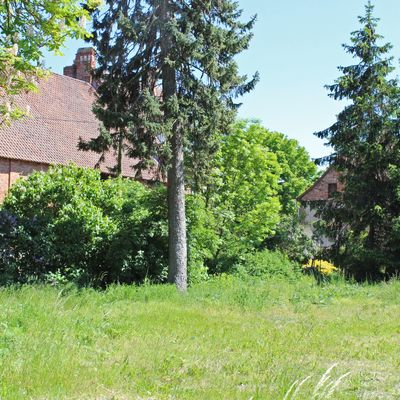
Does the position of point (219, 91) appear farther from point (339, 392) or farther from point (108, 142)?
point (339, 392)

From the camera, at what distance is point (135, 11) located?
47.1 ft

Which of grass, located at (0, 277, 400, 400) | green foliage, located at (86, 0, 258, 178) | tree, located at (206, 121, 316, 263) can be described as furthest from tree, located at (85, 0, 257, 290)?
tree, located at (206, 121, 316, 263)

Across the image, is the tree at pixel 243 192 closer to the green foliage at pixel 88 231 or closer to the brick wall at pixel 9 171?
the green foliage at pixel 88 231

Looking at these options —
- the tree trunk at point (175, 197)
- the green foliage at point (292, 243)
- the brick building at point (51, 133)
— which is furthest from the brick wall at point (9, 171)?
the tree trunk at point (175, 197)

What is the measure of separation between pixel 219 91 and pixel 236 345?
328 inches

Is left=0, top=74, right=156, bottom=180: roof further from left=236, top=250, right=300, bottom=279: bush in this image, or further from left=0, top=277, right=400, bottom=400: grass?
left=0, top=277, right=400, bottom=400: grass

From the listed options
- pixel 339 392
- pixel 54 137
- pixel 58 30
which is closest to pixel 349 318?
pixel 339 392

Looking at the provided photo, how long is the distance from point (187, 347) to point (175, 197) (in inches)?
285

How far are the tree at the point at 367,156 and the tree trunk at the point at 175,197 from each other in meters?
8.77

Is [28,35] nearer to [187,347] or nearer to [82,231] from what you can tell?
[187,347]

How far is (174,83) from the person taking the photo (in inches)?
575

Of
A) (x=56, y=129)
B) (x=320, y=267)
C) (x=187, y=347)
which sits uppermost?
(x=56, y=129)

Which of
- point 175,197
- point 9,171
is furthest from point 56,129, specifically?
point 175,197

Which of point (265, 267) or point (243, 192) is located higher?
point (243, 192)
